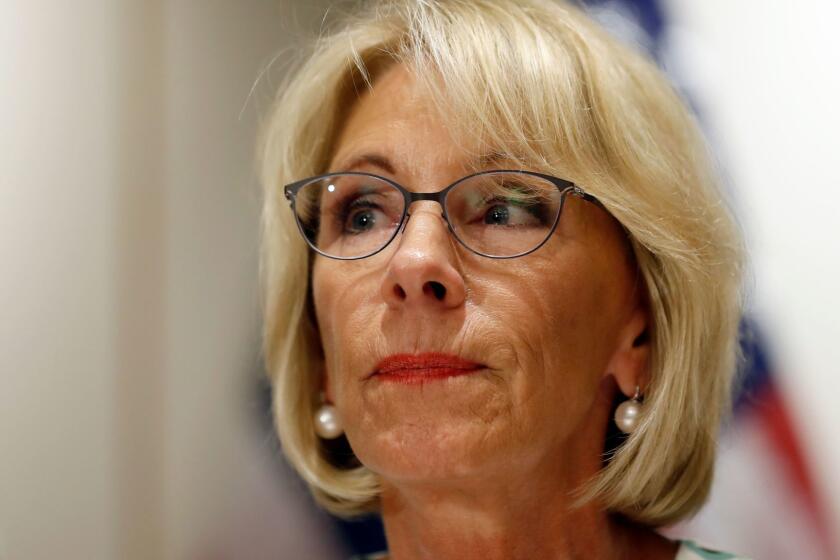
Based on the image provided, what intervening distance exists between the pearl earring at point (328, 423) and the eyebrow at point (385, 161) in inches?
16.0

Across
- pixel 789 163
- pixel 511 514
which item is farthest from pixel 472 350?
pixel 789 163

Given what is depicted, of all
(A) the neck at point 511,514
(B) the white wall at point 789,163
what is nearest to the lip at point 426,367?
(A) the neck at point 511,514

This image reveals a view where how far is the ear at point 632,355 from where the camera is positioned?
1.28 metres

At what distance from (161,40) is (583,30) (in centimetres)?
67

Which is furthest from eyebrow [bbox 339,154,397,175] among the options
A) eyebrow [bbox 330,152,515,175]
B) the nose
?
the nose

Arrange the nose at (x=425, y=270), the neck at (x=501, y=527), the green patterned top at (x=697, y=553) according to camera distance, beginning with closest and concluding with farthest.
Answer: the nose at (x=425, y=270) → the neck at (x=501, y=527) → the green patterned top at (x=697, y=553)

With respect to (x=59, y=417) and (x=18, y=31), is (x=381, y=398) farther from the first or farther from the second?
(x=18, y=31)

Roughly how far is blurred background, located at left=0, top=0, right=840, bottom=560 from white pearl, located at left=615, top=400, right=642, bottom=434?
0.35 meters

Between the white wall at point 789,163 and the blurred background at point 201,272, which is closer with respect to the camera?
the blurred background at point 201,272

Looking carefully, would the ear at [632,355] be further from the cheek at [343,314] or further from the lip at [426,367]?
the cheek at [343,314]

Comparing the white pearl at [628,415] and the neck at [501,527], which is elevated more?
the white pearl at [628,415]

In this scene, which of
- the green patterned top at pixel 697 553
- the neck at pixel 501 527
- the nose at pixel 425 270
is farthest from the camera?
Answer: the green patterned top at pixel 697 553

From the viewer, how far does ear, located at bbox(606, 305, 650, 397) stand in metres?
1.28

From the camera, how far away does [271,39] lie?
1.57m
